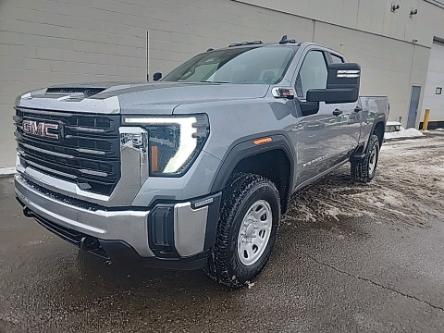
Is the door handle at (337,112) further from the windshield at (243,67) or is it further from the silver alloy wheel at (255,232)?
the silver alloy wheel at (255,232)

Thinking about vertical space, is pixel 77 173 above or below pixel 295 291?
above

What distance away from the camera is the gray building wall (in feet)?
21.0

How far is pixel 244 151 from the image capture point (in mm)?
2484

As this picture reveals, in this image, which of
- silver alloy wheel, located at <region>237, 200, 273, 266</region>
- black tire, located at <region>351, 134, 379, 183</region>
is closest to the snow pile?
black tire, located at <region>351, 134, 379, 183</region>

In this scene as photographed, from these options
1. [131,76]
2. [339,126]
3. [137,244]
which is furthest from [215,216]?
[131,76]

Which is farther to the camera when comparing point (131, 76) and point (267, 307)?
point (131, 76)

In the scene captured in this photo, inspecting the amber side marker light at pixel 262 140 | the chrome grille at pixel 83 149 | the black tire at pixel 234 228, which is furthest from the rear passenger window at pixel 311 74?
the chrome grille at pixel 83 149

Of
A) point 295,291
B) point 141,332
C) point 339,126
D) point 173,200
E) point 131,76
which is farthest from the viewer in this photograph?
point 131,76

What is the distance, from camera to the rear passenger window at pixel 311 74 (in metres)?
3.45

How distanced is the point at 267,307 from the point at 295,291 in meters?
0.34

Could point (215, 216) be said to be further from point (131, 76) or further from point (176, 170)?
point (131, 76)

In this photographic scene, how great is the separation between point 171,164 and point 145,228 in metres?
0.40

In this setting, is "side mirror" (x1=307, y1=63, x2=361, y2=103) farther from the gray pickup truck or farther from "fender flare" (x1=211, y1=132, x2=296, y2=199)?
"fender flare" (x1=211, y1=132, x2=296, y2=199)

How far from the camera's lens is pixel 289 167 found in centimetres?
316
